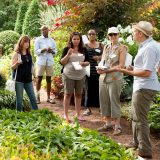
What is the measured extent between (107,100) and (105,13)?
4800mm

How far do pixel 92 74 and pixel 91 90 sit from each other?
1.57 ft

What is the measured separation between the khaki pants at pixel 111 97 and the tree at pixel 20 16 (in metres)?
14.2

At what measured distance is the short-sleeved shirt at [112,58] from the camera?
6.74m

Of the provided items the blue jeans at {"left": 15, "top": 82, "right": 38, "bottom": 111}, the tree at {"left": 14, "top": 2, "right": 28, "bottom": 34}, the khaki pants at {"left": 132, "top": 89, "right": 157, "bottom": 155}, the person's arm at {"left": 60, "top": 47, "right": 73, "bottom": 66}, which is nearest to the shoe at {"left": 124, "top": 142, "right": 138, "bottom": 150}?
the khaki pants at {"left": 132, "top": 89, "right": 157, "bottom": 155}

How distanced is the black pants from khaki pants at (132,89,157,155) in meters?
2.82

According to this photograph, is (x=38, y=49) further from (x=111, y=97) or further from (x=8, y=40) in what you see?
(x=8, y=40)

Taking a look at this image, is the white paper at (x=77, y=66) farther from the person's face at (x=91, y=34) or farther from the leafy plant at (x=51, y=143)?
the leafy plant at (x=51, y=143)

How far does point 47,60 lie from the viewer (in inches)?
372

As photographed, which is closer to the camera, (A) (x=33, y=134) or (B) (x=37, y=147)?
(B) (x=37, y=147)

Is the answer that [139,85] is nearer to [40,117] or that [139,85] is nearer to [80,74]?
[40,117]

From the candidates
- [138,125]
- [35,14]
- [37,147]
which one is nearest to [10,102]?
[138,125]

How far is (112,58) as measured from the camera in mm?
6785

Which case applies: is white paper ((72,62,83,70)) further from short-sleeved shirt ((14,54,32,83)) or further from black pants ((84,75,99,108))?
black pants ((84,75,99,108))

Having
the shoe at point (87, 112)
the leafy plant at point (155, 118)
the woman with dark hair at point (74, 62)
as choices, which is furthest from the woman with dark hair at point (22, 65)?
the leafy plant at point (155, 118)
